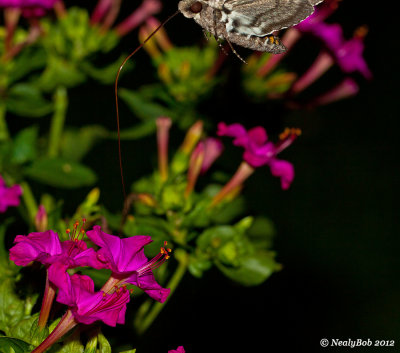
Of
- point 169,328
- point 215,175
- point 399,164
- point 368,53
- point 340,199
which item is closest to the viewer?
point 215,175

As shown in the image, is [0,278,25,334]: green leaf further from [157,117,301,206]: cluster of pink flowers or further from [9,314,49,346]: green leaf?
[157,117,301,206]: cluster of pink flowers

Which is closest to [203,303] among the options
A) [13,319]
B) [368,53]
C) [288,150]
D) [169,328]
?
[169,328]

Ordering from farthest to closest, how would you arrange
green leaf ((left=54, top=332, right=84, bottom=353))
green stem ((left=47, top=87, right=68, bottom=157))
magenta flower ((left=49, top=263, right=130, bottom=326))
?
green stem ((left=47, top=87, right=68, bottom=157)) → green leaf ((left=54, top=332, right=84, bottom=353)) → magenta flower ((left=49, top=263, right=130, bottom=326))

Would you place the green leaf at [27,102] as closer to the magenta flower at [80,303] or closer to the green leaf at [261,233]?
the green leaf at [261,233]

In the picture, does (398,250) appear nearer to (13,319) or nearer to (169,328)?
(169,328)

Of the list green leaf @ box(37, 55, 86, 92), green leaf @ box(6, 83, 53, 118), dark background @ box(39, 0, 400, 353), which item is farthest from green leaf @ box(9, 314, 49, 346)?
dark background @ box(39, 0, 400, 353)

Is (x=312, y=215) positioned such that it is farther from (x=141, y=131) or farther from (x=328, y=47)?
(x=141, y=131)
